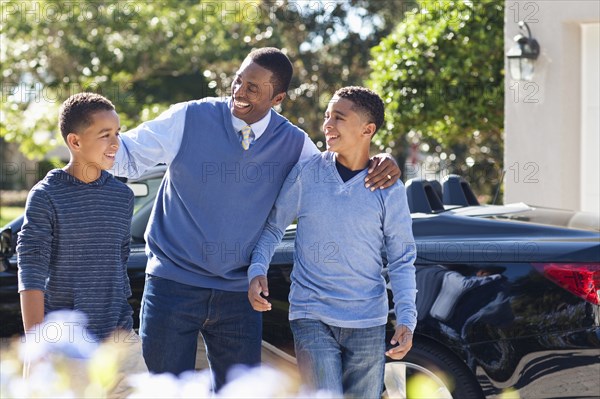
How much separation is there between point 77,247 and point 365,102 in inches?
42.5

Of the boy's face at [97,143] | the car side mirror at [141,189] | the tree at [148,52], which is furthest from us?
the tree at [148,52]

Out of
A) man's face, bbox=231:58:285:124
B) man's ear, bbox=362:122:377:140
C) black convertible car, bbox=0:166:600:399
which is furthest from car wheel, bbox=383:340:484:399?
man's face, bbox=231:58:285:124

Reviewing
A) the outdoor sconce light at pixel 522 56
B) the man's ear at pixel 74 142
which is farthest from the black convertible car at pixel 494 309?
the outdoor sconce light at pixel 522 56

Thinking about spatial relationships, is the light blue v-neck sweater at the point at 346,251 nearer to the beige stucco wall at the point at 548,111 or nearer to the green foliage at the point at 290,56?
the beige stucco wall at the point at 548,111

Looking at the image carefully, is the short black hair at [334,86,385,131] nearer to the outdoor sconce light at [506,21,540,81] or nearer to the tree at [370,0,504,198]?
the outdoor sconce light at [506,21,540,81]

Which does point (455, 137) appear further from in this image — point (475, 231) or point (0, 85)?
point (0, 85)

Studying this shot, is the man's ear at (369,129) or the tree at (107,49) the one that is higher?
the tree at (107,49)

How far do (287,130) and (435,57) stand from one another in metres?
6.36

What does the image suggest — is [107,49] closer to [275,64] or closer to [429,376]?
[429,376]

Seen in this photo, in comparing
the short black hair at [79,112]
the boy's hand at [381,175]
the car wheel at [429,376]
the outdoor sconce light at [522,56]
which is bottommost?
the car wheel at [429,376]

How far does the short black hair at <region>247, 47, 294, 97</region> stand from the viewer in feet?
11.6

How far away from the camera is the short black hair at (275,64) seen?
139 inches

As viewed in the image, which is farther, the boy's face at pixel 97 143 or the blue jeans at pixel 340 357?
the blue jeans at pixel 340 357

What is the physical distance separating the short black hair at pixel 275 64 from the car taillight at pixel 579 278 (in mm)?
1508
